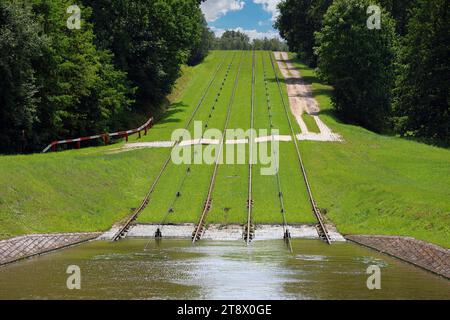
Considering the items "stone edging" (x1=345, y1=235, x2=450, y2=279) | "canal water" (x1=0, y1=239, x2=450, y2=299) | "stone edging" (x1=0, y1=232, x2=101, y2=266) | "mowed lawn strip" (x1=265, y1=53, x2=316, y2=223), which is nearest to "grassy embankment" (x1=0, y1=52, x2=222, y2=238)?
"stone edging" (x1=0, y1=232, x2=101, y2=266)

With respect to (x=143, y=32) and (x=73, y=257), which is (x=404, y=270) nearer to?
(x=73, y=257)

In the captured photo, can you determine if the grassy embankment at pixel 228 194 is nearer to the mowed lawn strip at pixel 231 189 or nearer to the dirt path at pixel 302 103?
the mowed lawn strip at pixel 231 189

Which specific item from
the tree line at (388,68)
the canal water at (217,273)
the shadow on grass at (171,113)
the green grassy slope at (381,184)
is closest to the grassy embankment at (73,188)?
the canal water at (217,273)

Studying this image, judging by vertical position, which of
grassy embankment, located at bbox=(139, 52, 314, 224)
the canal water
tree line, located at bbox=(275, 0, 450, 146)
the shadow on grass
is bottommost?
grassy embankment, located at bbox=(139, 52, 314, 224)

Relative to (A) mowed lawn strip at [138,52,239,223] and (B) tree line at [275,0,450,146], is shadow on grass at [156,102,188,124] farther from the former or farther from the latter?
(A) mowed lawn strip at [138,52,239,223]

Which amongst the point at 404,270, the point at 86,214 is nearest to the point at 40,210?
the point at 86,214
